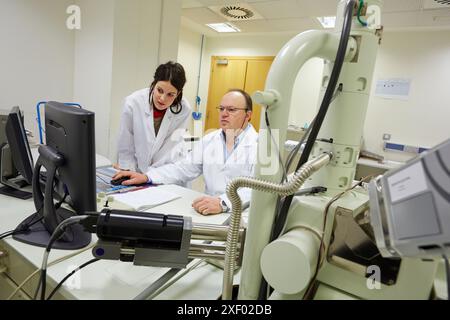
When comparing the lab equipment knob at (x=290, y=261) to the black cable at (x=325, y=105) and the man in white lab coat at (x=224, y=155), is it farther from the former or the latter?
the man in white lab coat at (x=224, y=155)

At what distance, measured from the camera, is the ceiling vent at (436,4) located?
2.73 meters

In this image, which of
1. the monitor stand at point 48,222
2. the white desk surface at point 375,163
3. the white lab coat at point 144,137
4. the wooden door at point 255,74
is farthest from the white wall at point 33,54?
the white desk surface at point 375,163

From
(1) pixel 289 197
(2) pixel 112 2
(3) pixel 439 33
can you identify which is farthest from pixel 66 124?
(3) pixel 439 33

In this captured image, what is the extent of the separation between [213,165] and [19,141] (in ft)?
3.21

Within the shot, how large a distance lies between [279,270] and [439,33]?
449cm

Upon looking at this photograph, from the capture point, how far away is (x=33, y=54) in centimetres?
283

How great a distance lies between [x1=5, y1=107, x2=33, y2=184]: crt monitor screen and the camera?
1088mm

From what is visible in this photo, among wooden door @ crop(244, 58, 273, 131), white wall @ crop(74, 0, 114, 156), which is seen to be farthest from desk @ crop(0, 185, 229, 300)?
wooden door @ crop(244, 58, 273, 131)

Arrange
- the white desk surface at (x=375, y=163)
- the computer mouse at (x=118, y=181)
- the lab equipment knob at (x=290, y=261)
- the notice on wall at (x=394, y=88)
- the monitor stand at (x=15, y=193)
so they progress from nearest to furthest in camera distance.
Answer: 1. the lab equipment knob at (x=290, y=261)
2. the monitor stand at (x=15, y=193)
3. the computer mouse at (x=118, y=181)
4. the white desk surface at (x=375, y=163)
5. the notice on wall at (x=394, y=88)

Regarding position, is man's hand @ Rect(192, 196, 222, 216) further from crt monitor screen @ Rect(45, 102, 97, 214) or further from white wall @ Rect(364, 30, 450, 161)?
white wall @ Rect(364, 30, 450, 161)

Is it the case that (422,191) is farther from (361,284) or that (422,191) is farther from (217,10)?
(217,10)

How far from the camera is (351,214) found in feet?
1.78

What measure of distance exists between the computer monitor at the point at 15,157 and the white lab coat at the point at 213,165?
2.01 ft

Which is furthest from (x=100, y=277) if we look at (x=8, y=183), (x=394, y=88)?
(x=394, y=88)
